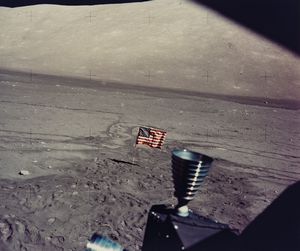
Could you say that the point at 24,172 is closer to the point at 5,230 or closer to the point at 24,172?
the point at 24,172

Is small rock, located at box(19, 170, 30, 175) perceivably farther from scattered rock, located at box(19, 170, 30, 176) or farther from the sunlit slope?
the sunlit slope

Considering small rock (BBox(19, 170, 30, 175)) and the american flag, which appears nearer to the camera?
small rock (BBox(19, 170, 30, 175))

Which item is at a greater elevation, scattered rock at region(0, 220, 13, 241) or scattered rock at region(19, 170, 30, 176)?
scattered rock at region(19, 170, 30, 176)

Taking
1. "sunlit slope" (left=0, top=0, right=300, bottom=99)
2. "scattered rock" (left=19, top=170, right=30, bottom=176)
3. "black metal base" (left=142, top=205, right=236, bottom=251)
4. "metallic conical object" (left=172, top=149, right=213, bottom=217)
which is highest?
"sunlit slope" (left=0, top=0, right=300, bottom=99)

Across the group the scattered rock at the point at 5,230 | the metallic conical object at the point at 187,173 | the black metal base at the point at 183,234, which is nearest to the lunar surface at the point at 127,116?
the scattered rock at the point at 5,230

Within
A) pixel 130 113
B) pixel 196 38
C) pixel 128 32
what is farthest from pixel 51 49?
pixel 130 113

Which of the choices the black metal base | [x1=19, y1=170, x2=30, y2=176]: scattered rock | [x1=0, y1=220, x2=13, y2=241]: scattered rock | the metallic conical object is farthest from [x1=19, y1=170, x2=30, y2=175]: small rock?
the metallic conical object

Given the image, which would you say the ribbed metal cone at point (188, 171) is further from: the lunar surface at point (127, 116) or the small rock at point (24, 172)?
the small rock at point (24, 172)
